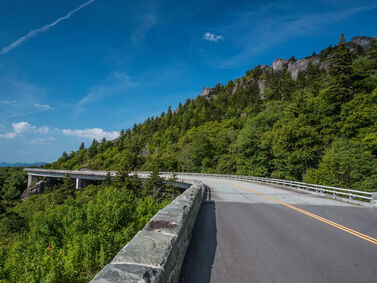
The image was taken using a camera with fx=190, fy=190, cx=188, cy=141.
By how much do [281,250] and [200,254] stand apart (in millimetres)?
2021

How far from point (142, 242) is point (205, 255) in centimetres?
213

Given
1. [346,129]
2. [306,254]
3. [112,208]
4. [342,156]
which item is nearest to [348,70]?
[346,129]

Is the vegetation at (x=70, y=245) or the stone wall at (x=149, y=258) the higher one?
the stone wall at (x=149, y=258)

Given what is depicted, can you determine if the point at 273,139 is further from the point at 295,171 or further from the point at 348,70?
the point at 348,70

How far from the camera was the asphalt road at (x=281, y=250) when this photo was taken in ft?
11.9

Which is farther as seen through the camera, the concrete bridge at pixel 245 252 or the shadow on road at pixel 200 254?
the shadow on road at pixel 200 254

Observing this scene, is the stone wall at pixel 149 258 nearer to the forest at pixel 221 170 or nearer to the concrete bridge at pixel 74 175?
the forest at pixel 221 170

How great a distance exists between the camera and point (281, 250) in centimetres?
470

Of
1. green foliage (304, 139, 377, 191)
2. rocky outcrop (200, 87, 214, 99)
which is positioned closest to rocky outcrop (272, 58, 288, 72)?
rocky outcrop (200, 87, 214, 99)

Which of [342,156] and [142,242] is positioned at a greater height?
[342,156]

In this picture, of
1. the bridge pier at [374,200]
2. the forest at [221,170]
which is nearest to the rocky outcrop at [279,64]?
the forest at [221,170]

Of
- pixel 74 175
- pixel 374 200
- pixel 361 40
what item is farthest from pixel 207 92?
pixel 374 200

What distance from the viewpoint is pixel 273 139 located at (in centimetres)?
3638

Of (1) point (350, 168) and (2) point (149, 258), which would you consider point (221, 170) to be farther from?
(2) point (149, 258)
